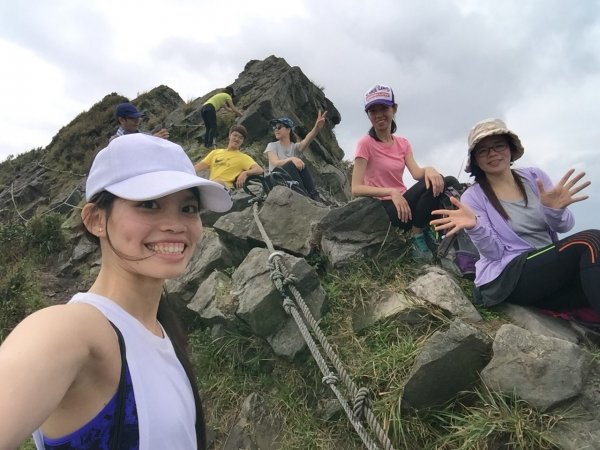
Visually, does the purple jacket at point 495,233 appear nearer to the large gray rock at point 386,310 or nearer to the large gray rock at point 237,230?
the large gray rock at point 386,310

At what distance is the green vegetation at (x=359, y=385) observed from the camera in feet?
9.14

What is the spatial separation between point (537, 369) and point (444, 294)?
0.98 metres

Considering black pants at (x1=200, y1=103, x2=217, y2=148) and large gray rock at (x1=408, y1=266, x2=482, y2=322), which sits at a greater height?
black pants at (x1=200, y1=103, x2=217, y2=148)

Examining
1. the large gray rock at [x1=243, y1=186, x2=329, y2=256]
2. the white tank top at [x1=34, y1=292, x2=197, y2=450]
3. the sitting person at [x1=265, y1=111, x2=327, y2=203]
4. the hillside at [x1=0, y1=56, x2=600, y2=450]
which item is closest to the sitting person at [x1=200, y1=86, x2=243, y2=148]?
the sitting person at [x1=265, y1=111, x2=327, y2=203]

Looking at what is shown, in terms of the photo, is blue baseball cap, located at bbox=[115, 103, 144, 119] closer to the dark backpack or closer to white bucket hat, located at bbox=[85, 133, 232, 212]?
the dark backpack

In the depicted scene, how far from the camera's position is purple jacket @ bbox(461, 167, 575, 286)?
145 inches

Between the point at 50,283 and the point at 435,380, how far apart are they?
298 inches

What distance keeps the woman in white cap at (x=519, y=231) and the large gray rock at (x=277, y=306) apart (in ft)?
3.98

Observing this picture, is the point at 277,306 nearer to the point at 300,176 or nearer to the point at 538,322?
the point at 538,322

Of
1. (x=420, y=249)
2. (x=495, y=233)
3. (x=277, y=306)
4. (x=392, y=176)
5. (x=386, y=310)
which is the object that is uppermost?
(x=392, y=176)

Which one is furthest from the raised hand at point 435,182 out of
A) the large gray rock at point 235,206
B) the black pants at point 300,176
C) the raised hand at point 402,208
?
the black pants at point 300,176

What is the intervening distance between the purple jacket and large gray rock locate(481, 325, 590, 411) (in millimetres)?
812

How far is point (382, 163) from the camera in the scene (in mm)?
5211

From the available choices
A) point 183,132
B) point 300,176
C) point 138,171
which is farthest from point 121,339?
point 183,132
